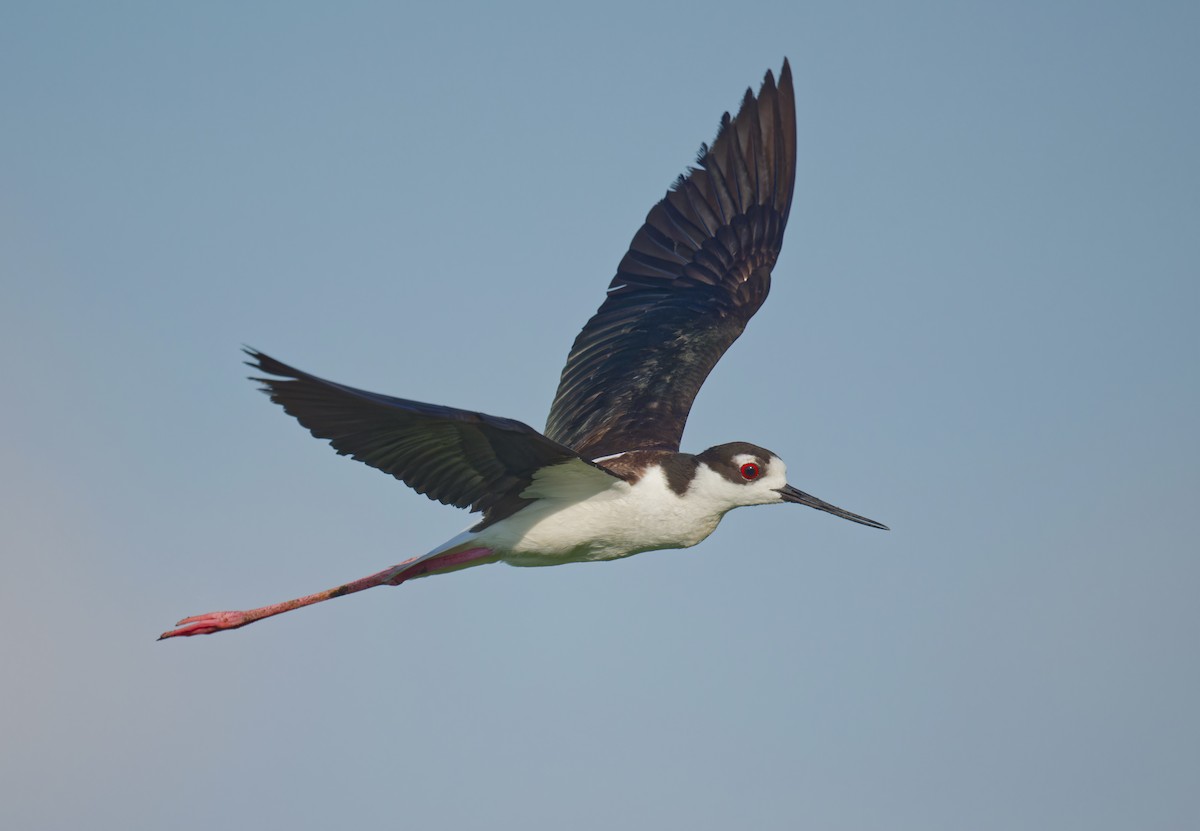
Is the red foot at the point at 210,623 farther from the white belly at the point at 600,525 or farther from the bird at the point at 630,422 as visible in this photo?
the white belly at the point at 600,525

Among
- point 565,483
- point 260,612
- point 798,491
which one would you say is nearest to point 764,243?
point 798,491

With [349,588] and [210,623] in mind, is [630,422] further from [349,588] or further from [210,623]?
[210,623]

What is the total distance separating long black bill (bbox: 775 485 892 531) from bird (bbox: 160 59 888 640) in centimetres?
1

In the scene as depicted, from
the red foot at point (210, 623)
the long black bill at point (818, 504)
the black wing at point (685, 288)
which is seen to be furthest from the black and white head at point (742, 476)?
the red foot at point (210, 623)

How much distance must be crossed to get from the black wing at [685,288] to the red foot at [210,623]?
333cm

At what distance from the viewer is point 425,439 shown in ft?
32.0

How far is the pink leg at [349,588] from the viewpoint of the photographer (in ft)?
36.4

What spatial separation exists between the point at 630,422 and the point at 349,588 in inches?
120

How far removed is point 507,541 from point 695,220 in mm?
5013

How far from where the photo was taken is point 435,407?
8477mm

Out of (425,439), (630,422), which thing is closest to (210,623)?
(425,439)

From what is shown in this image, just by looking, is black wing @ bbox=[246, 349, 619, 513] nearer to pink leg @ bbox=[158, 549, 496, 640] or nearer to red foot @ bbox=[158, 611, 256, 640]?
pink leg @ bbox=[158, 549, 496, 640]

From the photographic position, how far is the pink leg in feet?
36.4

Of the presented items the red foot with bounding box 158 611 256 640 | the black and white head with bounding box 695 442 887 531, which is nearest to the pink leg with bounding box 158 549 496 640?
the red foot with bounding box 158 611 256 640
